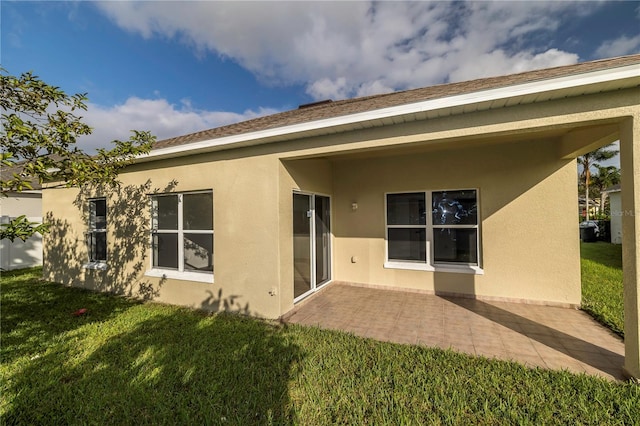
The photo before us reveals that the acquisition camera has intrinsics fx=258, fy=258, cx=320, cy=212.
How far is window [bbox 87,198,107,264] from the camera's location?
24.2 ft

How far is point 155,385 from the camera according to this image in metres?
3.14

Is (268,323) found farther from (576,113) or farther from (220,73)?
(220,73)

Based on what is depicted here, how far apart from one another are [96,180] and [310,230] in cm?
423

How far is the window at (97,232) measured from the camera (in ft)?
24.2

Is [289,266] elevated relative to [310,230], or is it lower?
lower

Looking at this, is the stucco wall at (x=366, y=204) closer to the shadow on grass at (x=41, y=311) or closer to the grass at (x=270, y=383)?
the shadow on grass at (x=41, y=311)

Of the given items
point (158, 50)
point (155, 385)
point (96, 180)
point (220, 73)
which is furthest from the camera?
point (220, 73)

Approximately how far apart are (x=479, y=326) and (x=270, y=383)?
12.4 ft

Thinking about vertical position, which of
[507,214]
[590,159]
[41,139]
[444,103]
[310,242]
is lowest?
[310,242]

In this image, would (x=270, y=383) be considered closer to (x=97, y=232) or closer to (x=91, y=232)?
(x=97, y=232)

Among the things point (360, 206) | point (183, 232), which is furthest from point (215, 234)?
point (360, 206)

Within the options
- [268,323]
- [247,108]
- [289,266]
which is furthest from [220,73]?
[268,323]

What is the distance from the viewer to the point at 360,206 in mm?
7328

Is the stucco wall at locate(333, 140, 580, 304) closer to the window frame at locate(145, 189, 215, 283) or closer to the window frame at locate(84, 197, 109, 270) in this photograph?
the window frame at locate(145, 189, 215, 283)
